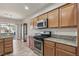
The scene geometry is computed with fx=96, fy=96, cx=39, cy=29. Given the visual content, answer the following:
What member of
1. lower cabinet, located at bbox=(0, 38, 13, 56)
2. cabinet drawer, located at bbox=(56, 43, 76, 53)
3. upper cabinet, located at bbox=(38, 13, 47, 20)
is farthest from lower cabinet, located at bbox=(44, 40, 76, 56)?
lower cabinet, located at bbox=(0, 38, 13, 56)

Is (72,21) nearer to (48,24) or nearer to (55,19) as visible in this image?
(55,19)

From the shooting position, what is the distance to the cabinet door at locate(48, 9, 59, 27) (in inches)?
112

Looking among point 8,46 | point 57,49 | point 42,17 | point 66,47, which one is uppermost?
point 42,17

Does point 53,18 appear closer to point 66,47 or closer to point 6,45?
point 66,47

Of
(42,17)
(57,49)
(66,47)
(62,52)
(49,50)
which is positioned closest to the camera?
(66,47)

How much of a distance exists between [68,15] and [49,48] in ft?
3.62

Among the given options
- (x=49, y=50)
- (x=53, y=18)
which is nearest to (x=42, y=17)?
→ (x=53, y=18)

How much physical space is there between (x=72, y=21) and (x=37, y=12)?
1.94 m

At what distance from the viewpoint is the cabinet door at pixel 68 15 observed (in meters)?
2.12

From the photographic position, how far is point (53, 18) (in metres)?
3.01

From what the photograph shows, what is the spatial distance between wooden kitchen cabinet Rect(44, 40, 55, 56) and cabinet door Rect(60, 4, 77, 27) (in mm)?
623

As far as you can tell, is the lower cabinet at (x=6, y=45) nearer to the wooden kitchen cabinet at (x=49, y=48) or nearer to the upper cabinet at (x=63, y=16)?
the wooden kitchen cabinet at (x=49, y=48)

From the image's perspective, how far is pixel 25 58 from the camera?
0.86 metres

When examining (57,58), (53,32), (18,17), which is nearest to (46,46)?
(53,32)
